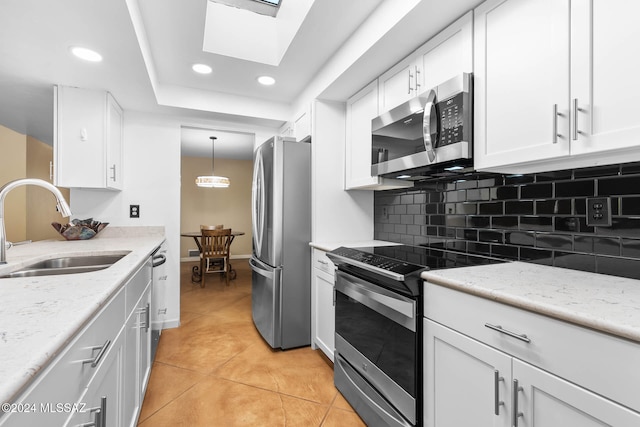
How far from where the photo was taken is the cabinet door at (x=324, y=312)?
2277 millimetres

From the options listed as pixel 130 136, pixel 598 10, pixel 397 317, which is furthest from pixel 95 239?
pixel 598 10

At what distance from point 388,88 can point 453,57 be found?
558mm

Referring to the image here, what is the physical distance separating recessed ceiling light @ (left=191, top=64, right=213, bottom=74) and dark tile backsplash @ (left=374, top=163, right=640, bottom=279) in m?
1.94

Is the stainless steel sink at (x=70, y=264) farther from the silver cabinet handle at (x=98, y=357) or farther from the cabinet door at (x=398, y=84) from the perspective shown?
the cabinet door at (x=398, y=84)

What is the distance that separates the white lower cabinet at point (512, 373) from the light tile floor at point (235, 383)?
0.74 meters

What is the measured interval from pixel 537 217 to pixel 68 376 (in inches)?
73.6

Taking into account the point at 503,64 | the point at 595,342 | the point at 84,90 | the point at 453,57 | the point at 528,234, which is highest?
the point at 84,90

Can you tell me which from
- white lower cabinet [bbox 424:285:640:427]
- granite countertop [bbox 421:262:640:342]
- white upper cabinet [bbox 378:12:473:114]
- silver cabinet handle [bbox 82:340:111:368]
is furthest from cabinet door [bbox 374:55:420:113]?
silver cabinet handle [bbox 82:340:111:368]

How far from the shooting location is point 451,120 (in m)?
1.53

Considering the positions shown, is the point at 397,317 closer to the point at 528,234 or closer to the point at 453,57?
the point at 528,234

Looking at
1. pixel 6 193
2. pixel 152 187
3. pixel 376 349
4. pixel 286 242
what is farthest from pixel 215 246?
pixel 376 349

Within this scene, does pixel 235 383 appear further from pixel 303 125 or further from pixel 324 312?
pixel 303 125

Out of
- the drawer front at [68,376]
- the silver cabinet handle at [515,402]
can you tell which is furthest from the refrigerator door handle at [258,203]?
the silver cabinet handle at [515,402]

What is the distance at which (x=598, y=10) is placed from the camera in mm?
1037
